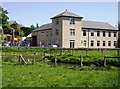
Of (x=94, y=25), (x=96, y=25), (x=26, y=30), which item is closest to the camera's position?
(x=94, y=25)

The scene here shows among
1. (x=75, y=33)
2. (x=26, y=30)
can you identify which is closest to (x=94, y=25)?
(x=75, y=33)

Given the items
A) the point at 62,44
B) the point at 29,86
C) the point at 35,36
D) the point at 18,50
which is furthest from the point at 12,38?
the point at 29,86

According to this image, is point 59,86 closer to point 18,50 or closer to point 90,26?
point 18,50

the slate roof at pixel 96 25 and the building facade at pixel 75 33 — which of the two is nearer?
the building facade at pixel 75 33

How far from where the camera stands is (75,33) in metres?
61.9

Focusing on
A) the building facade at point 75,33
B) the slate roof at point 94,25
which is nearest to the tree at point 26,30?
the building facade at point 75,33

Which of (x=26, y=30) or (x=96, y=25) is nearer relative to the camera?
(x=96, y=25)

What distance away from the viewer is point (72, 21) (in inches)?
2415

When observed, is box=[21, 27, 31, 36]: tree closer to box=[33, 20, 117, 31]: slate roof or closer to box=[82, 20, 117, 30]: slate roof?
box=[33, 20, 117, 31]: slate roof

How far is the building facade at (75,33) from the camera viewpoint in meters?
60.6

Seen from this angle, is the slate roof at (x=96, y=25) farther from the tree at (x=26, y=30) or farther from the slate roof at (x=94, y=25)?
the tree at (x=26, y=30)

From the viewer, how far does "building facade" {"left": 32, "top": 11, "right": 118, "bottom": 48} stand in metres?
60.6

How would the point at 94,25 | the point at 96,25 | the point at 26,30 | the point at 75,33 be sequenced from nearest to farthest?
the point at 75,33 → the point at 94,25 → the point at 96,25 → the point at 26,30

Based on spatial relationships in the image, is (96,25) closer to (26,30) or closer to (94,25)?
(94,25)
